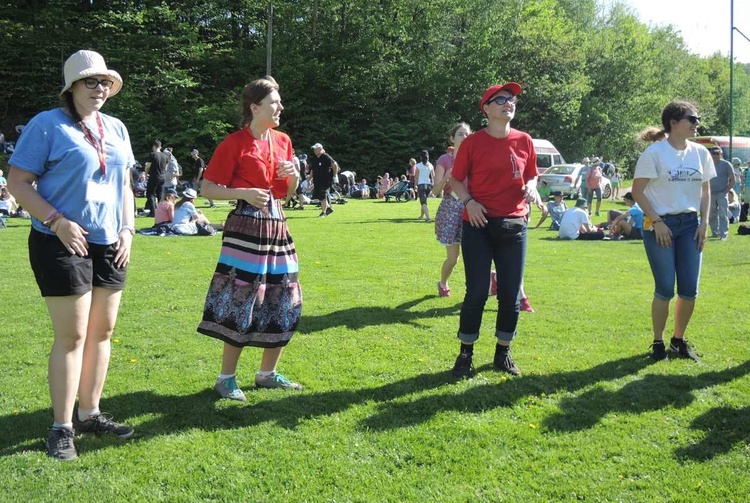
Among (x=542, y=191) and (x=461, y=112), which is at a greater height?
(x=461, y=112)

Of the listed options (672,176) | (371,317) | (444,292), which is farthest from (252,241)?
(444,292)

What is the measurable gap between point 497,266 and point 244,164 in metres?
1.97

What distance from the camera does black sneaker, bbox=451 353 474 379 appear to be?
16.6 feet

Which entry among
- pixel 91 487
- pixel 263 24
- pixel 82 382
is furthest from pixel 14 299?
pixel 263 24

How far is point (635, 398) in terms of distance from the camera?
4633 mm

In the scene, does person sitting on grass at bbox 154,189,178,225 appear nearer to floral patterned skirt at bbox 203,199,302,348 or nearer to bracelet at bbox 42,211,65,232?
floral patterned skirt at bbox 203,199,302,348

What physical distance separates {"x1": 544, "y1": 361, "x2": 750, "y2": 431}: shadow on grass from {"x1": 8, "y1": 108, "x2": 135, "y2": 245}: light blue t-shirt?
2.77 meters

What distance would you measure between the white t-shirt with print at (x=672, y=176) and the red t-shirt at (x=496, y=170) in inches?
40.7

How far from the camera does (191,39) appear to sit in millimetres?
37406

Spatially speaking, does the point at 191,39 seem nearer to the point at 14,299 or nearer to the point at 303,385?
the point at 14,299

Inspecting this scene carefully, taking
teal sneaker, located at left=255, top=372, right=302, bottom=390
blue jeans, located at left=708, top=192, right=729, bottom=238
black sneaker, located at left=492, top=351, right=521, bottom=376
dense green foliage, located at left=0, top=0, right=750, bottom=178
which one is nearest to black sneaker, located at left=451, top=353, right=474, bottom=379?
black sneaker, located at left=492, top=351, right=521, bottom=376

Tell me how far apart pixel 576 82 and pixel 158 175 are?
32.1 meters

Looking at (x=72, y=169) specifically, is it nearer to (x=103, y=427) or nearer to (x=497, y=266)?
(x=103, y=427)

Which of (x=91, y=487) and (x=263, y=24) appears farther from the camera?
(x=263, y=24)
